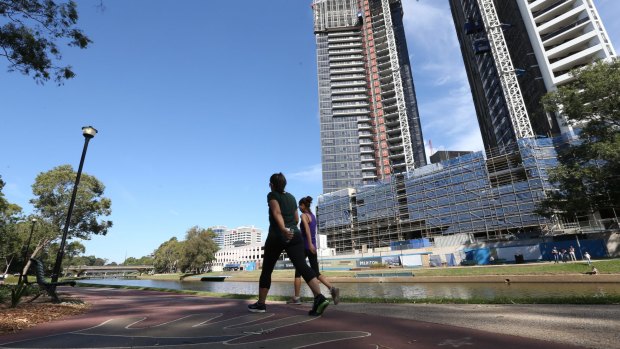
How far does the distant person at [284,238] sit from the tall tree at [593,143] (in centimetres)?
2672

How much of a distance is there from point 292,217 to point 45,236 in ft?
123

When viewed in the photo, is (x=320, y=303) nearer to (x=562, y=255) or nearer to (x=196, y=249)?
(x=562, y=255)

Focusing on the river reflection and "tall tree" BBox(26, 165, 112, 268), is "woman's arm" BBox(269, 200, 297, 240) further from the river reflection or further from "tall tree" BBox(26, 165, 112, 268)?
"tall tree" BBox(26, 165, 112, 268)

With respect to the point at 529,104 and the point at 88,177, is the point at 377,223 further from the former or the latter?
the point at 88,177

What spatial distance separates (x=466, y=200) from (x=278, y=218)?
47.4 metres

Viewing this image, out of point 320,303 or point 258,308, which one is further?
point 258,308

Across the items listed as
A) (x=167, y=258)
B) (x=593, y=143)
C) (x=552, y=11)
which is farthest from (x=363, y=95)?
(x=593, y=143)

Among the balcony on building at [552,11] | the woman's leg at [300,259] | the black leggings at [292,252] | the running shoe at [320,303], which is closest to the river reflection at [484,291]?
the running shoe at [320,303]

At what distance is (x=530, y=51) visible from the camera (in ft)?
174

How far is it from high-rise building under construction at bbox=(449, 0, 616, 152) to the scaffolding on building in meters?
3.70

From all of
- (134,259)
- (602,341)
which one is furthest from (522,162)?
(134,259)

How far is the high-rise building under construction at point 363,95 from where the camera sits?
3880 inches

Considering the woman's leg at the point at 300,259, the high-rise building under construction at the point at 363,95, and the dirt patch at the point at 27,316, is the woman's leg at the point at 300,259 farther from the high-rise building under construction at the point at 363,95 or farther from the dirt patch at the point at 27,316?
the high-rise building under construction at the point at 363,95

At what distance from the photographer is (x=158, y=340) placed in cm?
335
